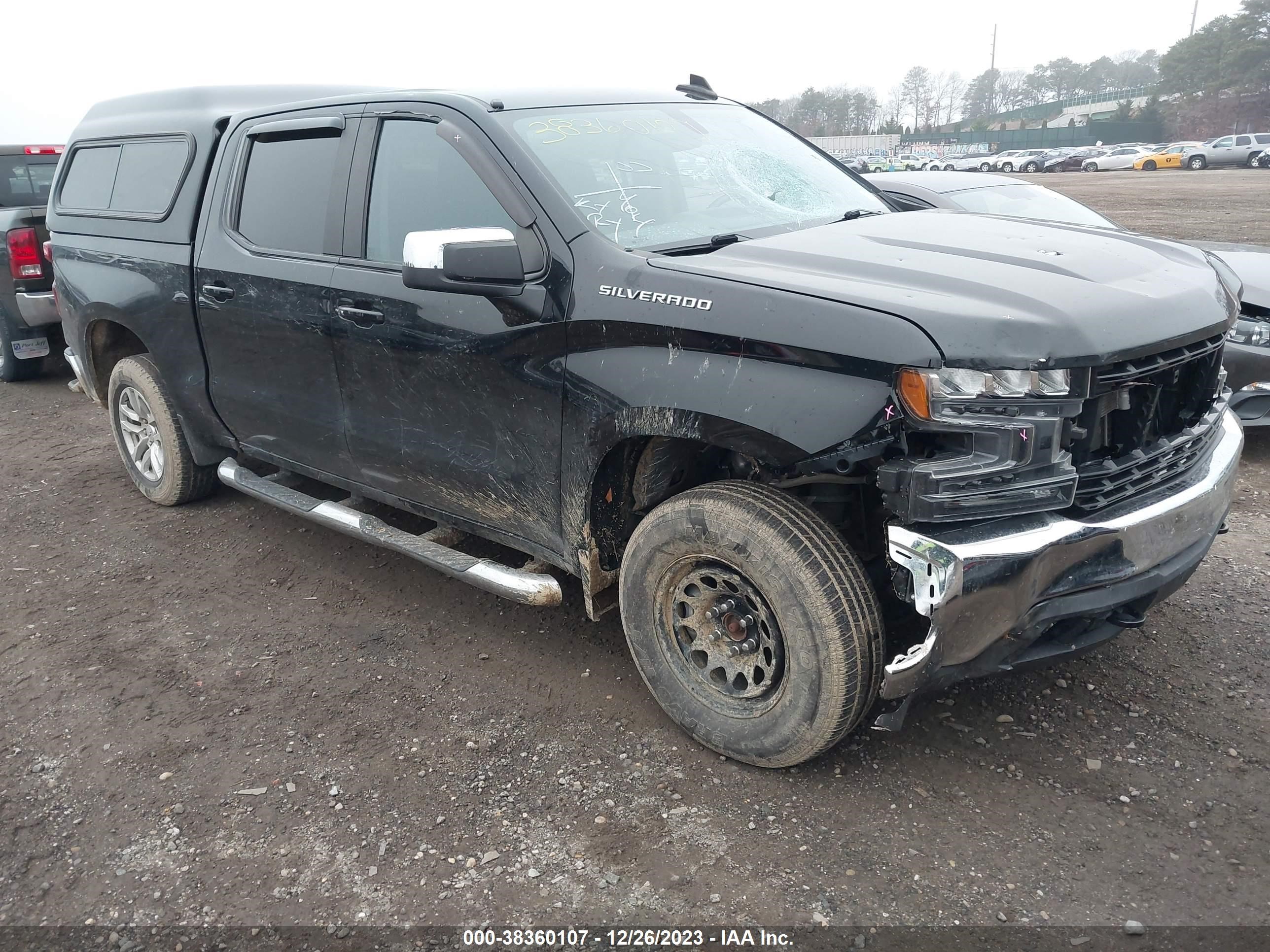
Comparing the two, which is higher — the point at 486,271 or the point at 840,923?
the point at 486,271

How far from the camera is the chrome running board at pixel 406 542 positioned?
3.30m

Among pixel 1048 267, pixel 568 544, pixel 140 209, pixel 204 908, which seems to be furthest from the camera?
pixel 140 209

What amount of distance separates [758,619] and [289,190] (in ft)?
8.47

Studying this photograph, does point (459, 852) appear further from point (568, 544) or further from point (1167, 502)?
point (1167, 502)

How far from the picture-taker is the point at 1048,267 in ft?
8.88

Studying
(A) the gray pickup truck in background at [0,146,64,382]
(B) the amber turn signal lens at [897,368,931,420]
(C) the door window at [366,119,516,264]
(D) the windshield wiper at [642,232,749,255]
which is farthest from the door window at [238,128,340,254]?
(A) the gray pickup truck in background at [0,146,64,382]

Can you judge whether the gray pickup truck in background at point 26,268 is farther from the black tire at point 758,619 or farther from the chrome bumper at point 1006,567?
the chrome bumper at point 1006,567

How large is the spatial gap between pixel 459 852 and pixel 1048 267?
228 cm

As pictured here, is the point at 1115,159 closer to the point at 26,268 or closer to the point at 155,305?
the point at 26,268

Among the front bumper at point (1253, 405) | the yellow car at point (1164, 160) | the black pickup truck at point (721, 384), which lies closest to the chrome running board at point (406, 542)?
the black pickup truck at point (721, 384)

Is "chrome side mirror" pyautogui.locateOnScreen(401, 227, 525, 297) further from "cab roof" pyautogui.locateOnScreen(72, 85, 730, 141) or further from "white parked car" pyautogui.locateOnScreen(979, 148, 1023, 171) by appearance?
"white parked car" pyautogui.locateOnScreen(979, 148, 1023, 171)

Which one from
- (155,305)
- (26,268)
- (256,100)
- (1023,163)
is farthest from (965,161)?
(155,305)

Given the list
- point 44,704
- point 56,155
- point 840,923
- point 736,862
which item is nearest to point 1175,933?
point 840,923

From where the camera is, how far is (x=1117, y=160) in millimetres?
43594
